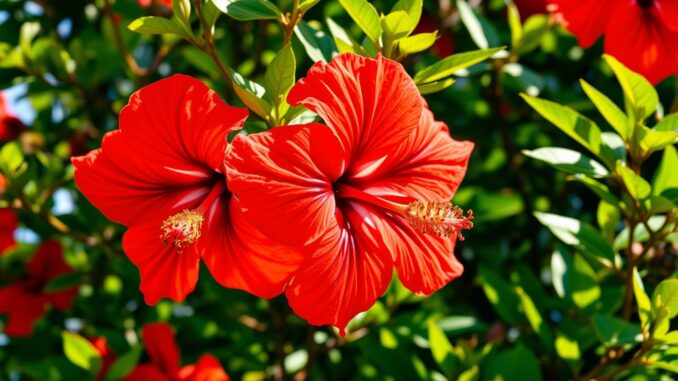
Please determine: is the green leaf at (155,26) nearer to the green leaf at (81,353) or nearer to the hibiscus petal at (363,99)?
the hibiscus petal at (363,99)

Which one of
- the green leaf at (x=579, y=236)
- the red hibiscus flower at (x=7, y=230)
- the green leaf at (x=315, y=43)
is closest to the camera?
the green leaf at (x=315, y=43)

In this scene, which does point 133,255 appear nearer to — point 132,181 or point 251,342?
point 132,181

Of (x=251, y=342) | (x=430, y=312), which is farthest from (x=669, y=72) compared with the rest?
(x=251, y=342)

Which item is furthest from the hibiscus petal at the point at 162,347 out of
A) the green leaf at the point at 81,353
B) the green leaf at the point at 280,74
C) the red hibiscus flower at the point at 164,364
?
the green leaf at the point at 280,74

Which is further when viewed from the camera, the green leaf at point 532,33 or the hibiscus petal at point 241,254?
the green leaf at point 532,33

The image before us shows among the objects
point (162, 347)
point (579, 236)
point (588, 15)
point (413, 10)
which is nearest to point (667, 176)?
point (579, 236)

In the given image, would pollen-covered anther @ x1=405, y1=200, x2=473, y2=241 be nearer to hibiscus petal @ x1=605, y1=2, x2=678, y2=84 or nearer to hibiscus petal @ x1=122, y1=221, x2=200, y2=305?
hibiscus petal @ x1=122, y1=221, x2=200, y2=305

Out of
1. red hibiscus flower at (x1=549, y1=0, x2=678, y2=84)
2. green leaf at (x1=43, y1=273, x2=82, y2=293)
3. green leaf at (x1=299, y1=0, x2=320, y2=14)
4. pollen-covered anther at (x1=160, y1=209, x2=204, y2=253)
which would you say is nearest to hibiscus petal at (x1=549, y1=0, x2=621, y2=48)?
red hibiscus flower at (x1=549, y1=0, x2=678, y2=84)
